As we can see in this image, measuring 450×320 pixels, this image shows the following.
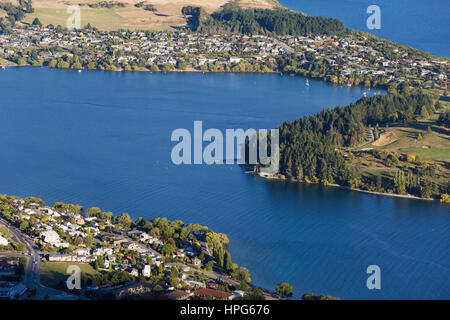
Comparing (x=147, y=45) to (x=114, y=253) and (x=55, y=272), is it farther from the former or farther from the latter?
(x=55, y=272)

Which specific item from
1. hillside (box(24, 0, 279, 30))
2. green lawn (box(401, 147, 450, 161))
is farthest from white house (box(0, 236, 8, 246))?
hillside (box(24, 0, 279, 30))

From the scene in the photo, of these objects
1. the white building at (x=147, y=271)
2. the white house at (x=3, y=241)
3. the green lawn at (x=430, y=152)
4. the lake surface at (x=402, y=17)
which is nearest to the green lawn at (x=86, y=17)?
the lake surface at (x=402, y=17)

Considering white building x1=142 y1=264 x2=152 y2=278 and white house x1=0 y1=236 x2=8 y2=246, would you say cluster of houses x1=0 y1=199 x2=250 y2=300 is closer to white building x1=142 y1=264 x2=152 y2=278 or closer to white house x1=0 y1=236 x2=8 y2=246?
white building x1=142 y1=264 x2=152 y2=278

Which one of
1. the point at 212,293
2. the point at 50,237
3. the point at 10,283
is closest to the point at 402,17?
the point at 50,237

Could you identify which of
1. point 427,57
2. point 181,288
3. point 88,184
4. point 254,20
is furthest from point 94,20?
point 181,288

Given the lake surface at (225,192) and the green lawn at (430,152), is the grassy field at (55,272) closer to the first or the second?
the lake surface at (225,192)

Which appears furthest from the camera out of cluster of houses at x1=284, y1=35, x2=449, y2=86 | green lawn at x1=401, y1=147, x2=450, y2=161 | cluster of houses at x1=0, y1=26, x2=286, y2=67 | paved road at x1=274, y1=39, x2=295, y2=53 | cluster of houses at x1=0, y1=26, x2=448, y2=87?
paved road at x1=274, y1=39, x2=295, y2=53
